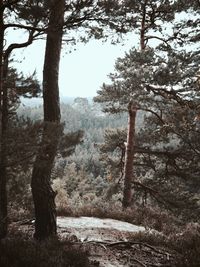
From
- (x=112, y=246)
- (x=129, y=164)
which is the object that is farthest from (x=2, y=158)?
(x=129, y=164)

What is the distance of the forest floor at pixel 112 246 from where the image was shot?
22.6 feet

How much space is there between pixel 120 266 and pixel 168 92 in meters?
7.68

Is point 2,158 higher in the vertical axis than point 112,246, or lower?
higher

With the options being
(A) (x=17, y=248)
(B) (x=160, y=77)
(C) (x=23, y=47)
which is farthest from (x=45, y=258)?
(B) (x=160, y=77)

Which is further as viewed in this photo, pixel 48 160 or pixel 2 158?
pixel 48 160

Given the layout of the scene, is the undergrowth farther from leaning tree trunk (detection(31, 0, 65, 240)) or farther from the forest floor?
leaning tree trunk (detection(31, 0, 65, 240))

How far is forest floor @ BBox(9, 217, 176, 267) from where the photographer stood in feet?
22.6

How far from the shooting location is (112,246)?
7.90m

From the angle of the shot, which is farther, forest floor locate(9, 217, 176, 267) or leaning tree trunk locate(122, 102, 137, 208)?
leaning tree trunk locate(122, 102, 137, 208)

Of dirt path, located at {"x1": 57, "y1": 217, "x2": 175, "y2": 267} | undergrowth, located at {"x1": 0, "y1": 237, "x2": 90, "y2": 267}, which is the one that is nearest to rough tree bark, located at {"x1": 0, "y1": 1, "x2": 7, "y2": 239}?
undergrowth, located at {"x1": 0, "y1": 237, "x2": 90, "y2": 267}

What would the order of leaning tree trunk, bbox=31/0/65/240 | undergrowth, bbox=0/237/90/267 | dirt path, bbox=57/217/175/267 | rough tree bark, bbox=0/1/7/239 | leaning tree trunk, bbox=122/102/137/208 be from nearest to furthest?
undergrowth, bbox=0/237/90/267 < rough tree bark, bbox=0/1/7/239 < dirt path, bbox=57/217/175/267 < leaning tree trunk, bbox=31/0/65/240 < leaning tree trunk, bbox=122/102/137/208

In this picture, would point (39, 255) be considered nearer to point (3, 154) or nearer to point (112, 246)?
point (3, 154)

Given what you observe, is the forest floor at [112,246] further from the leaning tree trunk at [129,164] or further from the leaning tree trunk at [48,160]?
the leaning tree trunk at [129,164]

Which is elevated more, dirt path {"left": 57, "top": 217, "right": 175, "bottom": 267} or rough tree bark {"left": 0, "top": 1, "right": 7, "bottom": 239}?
rough tree bark {"left": 0, "top": 1, "right": 7, "bottom": 239}
